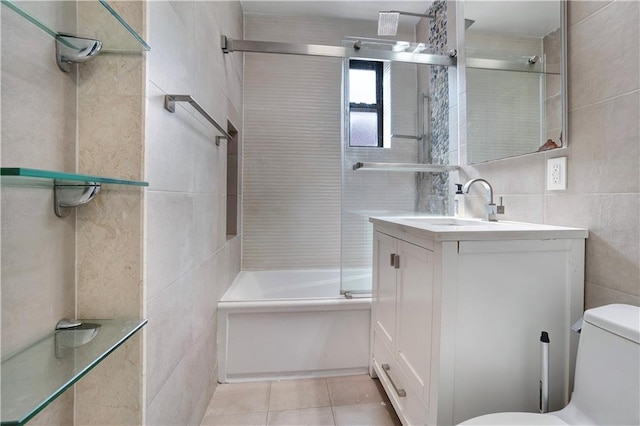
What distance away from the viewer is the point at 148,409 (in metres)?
0.81

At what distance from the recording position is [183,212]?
42.4 inches

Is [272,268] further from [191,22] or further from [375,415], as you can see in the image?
[191,22]

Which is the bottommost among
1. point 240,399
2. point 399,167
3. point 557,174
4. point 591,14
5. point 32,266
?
point 240,399

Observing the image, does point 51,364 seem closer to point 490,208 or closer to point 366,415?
A: point 366,415

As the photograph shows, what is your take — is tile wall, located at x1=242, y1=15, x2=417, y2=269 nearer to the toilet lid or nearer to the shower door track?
the shower door track

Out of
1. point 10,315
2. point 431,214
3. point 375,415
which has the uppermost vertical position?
point 431,214

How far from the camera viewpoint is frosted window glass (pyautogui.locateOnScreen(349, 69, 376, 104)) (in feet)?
6.94

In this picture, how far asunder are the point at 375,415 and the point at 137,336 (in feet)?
3.98

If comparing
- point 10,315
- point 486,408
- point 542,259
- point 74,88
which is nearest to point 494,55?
point 542,259

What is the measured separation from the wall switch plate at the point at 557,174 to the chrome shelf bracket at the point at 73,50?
62.3 inches

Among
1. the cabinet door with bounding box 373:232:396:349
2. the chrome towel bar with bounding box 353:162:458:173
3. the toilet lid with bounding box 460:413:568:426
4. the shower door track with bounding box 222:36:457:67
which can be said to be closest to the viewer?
the toilet lid with bounding box 460:413:568:426

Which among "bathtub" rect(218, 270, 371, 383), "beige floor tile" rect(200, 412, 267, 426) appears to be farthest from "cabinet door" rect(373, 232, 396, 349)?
"beige floor tile" rect(200, 412, 267, 426)

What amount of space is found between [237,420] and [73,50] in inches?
62.2

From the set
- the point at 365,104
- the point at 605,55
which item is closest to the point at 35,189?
the point at 605,55
